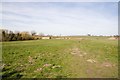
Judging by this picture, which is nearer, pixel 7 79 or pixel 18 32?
pixel 7 79

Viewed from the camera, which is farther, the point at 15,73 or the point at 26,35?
the point at 26,35

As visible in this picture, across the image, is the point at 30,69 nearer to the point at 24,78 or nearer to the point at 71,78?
the point at 24,78

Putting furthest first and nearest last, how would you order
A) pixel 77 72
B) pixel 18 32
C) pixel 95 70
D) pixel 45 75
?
1. pixel 18 32
2. pixel 95 70
3. pixel 77 72
4. pixel 45 75

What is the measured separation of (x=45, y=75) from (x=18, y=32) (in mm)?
56363

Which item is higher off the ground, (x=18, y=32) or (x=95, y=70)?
(x=18, y=32)

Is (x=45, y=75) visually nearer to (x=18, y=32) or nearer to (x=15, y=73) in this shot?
(x=15, y=73)

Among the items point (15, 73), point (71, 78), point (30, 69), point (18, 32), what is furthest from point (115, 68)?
point (18, 32)

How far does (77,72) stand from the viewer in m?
12.4

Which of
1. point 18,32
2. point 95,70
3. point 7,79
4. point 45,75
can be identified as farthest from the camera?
point 18,32

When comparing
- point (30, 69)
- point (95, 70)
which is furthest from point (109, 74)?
point (30, 69)

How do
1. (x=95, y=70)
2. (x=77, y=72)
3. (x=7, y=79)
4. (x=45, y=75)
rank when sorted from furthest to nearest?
(x=95, y=70)
(x=77, y=72)
(x=45, y=75)
(x=7, y=79)

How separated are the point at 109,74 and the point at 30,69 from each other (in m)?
6.70

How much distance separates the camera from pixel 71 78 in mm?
10961

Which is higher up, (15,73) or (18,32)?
(18,32)
